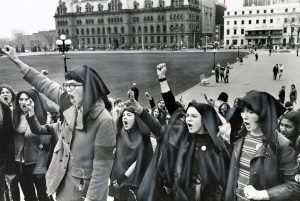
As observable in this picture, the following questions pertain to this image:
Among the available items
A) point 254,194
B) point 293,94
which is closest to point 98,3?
point 293,94

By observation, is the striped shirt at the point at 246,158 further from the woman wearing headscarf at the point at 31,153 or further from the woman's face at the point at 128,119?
the woman wearing headscarf at the point at 31,153

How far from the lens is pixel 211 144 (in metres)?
2.79

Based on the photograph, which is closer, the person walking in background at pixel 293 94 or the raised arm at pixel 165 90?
the raised arm at pixel 165 90

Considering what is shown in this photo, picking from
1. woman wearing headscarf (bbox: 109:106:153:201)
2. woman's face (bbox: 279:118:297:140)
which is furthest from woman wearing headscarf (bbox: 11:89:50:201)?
woman's face (bbox: 279:118:297:140)

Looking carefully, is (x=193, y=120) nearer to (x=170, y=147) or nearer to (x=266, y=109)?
(x=170, y=147)

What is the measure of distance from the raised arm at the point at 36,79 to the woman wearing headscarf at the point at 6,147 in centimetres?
75

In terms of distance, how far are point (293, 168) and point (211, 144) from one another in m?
0.75

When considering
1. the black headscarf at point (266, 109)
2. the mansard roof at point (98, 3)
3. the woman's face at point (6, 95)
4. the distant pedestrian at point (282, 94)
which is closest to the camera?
the black headscarf at point (266, 109)

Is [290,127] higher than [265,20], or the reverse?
[265,20]

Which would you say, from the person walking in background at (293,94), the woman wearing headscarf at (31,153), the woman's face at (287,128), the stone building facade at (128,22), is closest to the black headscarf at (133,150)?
the woman wearing headscarf at (31,153)

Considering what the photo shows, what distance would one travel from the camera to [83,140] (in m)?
3.03

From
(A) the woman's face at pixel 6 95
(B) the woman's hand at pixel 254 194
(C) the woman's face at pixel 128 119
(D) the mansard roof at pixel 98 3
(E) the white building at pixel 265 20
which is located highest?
(D) the mansard roof at pixel 98 3

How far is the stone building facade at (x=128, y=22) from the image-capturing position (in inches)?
203

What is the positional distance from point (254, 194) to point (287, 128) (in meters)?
0.94
